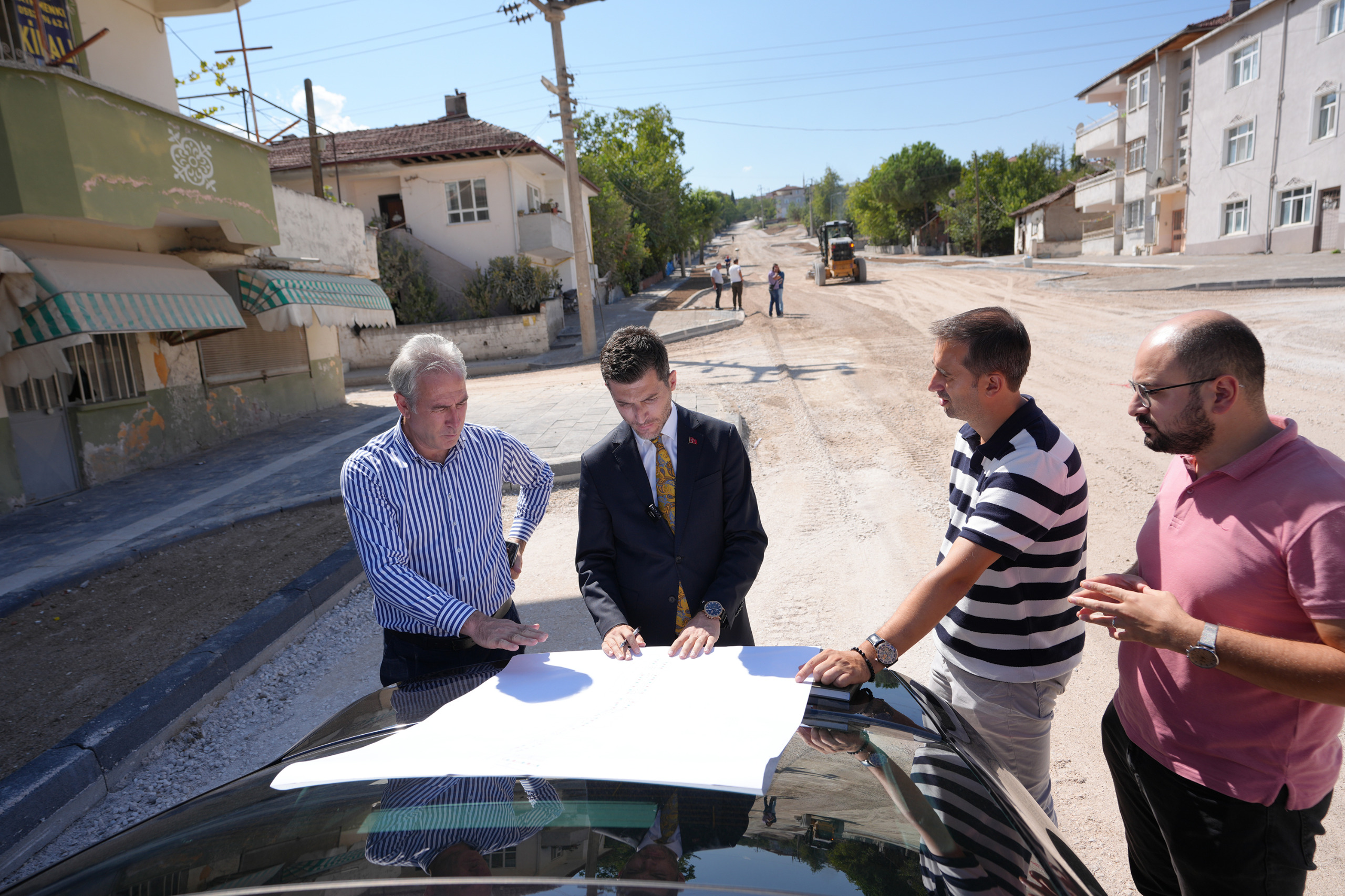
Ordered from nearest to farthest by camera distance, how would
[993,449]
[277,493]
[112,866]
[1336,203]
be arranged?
1. [112,866]
2. [993,449]
3. [277,493]
4. [1336,203]

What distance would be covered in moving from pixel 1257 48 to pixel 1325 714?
40.0 m

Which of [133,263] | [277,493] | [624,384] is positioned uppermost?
[133,263]

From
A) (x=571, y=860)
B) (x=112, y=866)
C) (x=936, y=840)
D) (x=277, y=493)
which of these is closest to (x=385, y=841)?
(x=571, y=860)

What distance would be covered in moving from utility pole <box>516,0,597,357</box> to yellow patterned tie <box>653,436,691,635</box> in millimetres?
17002

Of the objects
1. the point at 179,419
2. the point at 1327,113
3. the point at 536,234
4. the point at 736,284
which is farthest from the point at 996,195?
the point at 179,419

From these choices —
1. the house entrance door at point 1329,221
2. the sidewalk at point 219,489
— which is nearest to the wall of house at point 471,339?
the sidewalk at point 219,489

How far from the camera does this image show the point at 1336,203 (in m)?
27.2

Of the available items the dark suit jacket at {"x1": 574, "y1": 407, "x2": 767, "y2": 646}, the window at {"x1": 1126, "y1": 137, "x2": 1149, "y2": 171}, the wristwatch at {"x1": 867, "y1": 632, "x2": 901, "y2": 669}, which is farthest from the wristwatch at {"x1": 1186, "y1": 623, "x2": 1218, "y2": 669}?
the window at {"x1": 1126, "y1": 137, "x2": 1149, "y2": 171}

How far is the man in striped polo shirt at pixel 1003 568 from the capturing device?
1.97 m

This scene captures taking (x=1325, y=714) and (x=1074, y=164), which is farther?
(x=1074, y=164)

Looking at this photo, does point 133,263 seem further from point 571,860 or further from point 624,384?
point 571,860

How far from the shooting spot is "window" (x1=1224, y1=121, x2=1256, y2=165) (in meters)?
31.4

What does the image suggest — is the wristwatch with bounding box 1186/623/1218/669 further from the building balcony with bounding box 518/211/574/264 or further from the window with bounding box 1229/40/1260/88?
the window with bounding box 1229/40/1260/88

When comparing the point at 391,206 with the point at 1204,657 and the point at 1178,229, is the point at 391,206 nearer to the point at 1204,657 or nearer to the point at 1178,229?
the point at 1204,657
